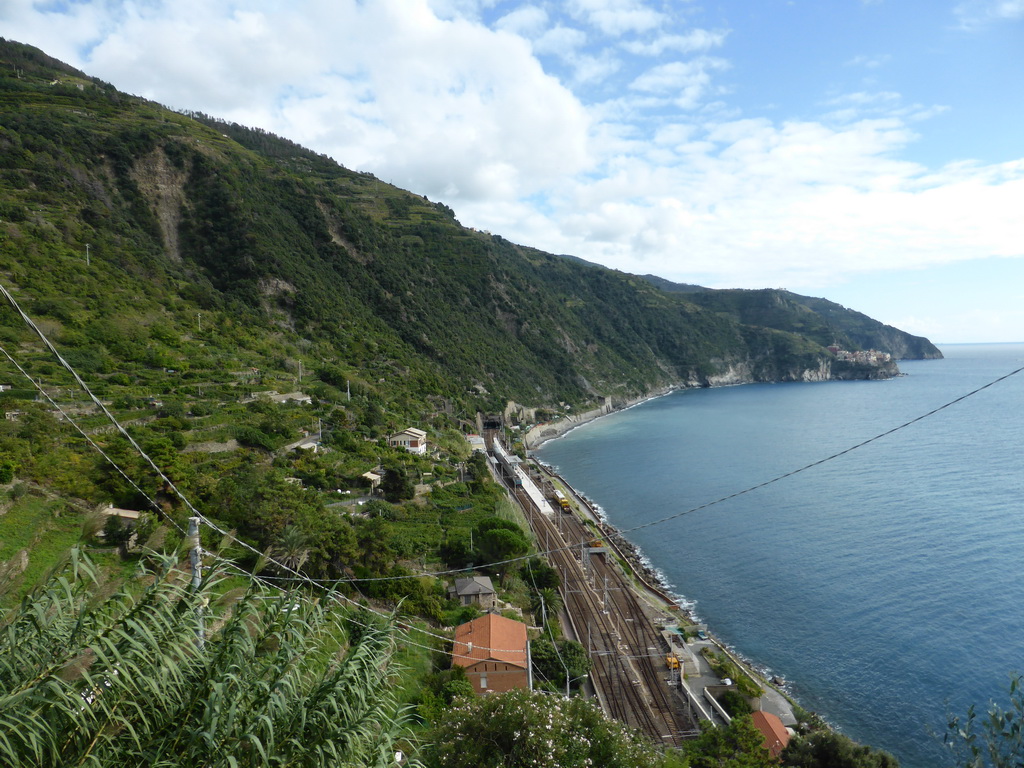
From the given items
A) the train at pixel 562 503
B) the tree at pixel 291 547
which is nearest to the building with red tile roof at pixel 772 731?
the tree at pixel 291 547

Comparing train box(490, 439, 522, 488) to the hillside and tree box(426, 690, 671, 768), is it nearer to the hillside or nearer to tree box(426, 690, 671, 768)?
the hillside

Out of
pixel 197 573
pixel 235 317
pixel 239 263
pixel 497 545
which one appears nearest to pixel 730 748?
pixel 497 545

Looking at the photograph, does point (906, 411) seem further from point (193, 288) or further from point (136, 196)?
point (136, 196)

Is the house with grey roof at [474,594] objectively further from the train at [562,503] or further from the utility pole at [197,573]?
the train at [562,503]

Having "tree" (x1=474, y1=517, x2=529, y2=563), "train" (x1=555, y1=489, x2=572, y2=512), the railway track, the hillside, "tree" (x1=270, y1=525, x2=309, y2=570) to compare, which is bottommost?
the railway track

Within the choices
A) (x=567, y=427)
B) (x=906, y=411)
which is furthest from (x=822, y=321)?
(x=567, y=427)

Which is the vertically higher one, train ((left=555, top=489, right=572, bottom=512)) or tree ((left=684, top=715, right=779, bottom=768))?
train ((left=555, top=489, right=572, bottom=512))

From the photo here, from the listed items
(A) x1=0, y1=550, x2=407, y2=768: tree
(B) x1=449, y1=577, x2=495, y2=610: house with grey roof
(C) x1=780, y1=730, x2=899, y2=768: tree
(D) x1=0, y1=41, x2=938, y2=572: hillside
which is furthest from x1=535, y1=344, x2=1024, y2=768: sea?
(A) x1=0, y1=550, x2=407, y2=768: tree

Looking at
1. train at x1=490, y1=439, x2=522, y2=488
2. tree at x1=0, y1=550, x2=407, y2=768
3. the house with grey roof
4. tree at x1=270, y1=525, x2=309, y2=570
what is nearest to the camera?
tree at x1=0, y1=550, x2=407, y2=768
